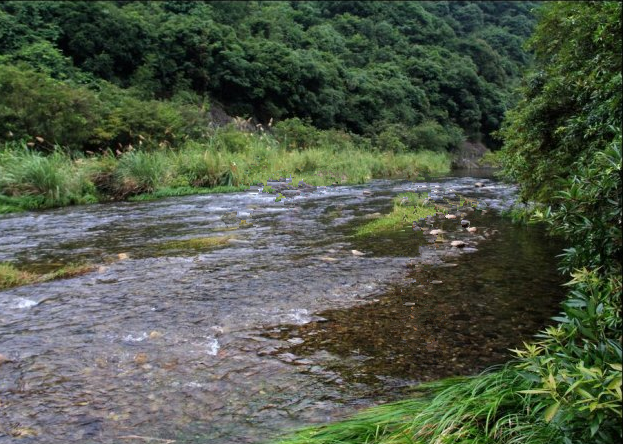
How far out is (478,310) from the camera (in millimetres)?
3773

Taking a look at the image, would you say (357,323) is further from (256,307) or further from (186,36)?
(186,36)

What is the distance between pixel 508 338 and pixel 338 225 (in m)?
4.77

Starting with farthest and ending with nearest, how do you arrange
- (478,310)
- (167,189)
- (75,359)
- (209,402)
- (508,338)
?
(167,189), (478,310), (508,338), (75,359), (209,402)

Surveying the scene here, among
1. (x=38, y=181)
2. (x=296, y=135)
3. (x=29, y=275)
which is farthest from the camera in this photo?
(x=296, y=135)

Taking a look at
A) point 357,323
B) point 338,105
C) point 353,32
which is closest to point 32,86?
point 357,323

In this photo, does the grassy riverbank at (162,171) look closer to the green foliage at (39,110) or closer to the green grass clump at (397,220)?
the green foliage at (39,110)

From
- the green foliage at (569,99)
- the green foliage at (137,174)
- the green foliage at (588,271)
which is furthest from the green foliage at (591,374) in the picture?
the green foliage at (137,174)

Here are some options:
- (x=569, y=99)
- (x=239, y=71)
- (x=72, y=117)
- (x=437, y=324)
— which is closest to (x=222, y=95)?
(x=239, y=71)

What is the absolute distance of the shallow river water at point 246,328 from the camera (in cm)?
238

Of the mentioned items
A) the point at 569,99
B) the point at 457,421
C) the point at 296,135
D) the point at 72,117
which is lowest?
the point at 296,135

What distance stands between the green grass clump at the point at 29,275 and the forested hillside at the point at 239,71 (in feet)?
31.4

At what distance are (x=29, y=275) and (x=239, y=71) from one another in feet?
→ 82.1

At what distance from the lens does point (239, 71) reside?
27.8 meters

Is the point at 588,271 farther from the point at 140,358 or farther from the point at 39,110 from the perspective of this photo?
the point at 39,110
